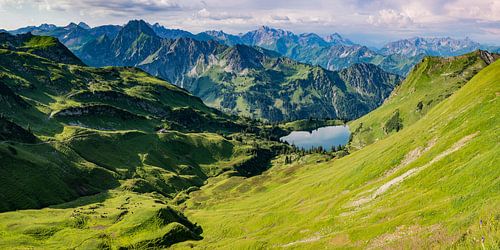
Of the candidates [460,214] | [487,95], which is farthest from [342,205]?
[487,95]

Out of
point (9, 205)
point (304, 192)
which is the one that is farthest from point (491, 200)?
point (9, 205)

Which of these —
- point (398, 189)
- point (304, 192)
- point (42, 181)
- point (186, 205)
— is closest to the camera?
point (398, 189)

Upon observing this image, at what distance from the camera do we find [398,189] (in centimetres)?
7069

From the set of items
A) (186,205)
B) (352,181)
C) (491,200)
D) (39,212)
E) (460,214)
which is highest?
(491,200)

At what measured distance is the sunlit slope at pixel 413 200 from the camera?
41.0 m

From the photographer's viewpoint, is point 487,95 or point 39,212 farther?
point 39,212

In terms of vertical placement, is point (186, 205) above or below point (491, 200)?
below

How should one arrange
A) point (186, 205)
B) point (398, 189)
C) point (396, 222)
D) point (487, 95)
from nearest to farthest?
point (396, 222) → point (398, 189) → point (487, 95) → point (186, 205)

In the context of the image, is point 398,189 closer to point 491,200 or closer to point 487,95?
point 491,200

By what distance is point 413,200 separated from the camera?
58.7 m

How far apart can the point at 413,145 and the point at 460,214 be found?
54.4 metres

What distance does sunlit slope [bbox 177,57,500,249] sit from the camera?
1615 inches

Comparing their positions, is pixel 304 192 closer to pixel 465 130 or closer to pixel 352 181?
pixel 352 181

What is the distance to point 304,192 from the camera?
122125 mm
